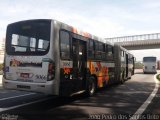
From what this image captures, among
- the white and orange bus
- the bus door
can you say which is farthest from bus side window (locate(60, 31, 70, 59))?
the bus door

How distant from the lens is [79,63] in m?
11.6

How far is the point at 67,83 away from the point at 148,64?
35.3 metres

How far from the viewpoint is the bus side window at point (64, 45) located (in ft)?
32.5

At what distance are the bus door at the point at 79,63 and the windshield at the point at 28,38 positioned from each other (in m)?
1.67

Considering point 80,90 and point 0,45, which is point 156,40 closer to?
point 0,45

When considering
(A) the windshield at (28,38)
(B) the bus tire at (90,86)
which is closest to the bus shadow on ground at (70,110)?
(B) the bus tire at (90,86)

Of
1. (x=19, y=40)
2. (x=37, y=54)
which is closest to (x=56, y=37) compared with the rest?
A: (x=37, y=54)

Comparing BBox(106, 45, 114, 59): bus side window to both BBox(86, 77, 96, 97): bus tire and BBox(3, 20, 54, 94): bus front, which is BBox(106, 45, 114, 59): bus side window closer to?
BBox(86, 77, 96, 97): bus tire

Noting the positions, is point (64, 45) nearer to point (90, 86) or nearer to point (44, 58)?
point (44, 58)

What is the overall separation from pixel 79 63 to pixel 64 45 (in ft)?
5.60

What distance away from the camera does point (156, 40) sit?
55594 millimetres

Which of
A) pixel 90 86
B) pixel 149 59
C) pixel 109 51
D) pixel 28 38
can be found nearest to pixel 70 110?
pixel 28 38

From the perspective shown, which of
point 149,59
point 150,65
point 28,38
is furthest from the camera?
point 149,59

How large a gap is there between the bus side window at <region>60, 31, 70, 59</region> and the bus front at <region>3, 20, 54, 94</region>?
57 cm
